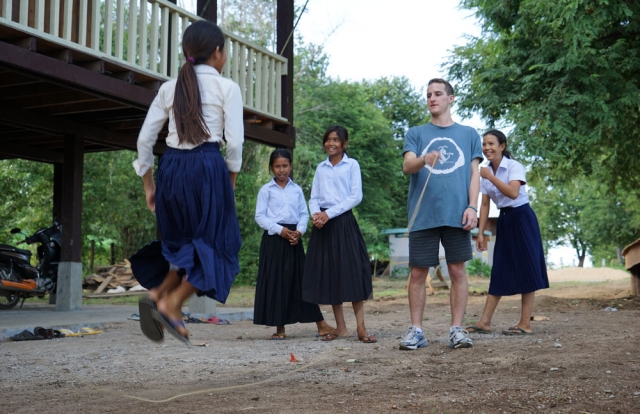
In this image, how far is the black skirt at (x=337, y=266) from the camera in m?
6.50

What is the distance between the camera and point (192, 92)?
13.2ft

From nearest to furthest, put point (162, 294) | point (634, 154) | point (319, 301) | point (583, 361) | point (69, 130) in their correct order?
point (162, 294) → point (583, 361) → point (319, 301) → point (69, 130) → point (634, 154)

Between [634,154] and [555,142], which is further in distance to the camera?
[634,154]

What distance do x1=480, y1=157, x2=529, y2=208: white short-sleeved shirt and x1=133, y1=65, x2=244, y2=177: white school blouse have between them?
3.12 meters

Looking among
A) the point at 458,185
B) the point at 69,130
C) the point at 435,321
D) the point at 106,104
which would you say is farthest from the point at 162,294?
the point at 69,130

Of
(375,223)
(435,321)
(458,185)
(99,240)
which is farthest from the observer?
(375,223)

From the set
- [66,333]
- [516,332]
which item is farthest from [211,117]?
[66,333]

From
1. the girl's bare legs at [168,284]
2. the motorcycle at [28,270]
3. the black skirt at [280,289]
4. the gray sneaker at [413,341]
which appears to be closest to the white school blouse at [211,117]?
the girl's bare legs at [168,284]

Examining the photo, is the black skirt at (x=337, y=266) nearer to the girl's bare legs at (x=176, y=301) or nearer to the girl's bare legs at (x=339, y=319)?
the girl's bare legs at (x=339, y=319)

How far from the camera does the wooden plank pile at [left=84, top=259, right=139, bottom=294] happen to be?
1791cm

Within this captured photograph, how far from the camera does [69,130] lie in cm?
1065

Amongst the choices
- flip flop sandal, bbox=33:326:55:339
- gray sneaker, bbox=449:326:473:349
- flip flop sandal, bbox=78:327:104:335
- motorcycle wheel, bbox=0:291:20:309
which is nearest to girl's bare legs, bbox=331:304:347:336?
gray sneaker, bbox=449:326:473:349

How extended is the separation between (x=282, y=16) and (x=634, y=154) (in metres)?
6.81

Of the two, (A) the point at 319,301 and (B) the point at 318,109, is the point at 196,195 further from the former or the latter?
(B) the point at 318,109
